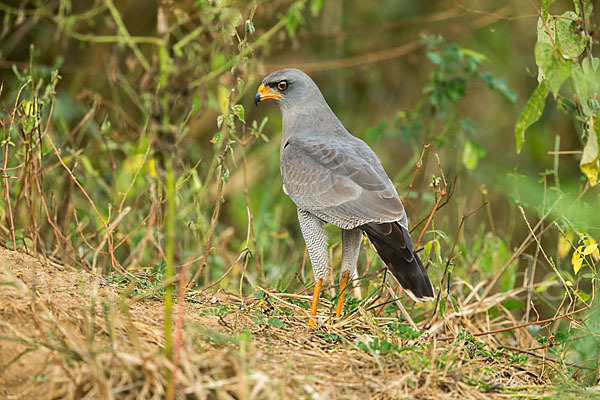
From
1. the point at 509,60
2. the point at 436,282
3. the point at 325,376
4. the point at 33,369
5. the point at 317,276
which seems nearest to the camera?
the point at 33,369

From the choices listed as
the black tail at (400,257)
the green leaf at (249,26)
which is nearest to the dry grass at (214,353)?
the black tail at (400,257)

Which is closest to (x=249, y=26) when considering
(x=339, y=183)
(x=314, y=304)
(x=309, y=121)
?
(x=339, y=183)

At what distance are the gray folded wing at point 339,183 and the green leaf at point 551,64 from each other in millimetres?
1064

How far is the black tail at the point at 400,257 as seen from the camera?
3.65m

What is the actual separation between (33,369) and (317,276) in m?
1.83

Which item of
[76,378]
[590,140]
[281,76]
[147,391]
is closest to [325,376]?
[147,391]

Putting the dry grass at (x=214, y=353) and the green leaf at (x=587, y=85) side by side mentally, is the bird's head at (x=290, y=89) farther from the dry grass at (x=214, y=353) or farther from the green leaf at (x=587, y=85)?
the green leaf at (x=587, y=85)

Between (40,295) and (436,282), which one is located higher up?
(40,295)

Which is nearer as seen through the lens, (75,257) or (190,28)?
(75,257)

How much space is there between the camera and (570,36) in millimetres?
3523

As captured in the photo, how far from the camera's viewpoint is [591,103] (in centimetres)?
360

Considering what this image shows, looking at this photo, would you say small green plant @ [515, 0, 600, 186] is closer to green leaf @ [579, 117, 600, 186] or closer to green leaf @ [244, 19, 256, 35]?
green leaf @ [579, 117, 600, 186]

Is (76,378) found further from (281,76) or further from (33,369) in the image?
(281,76)

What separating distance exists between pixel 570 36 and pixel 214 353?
2259 mm
